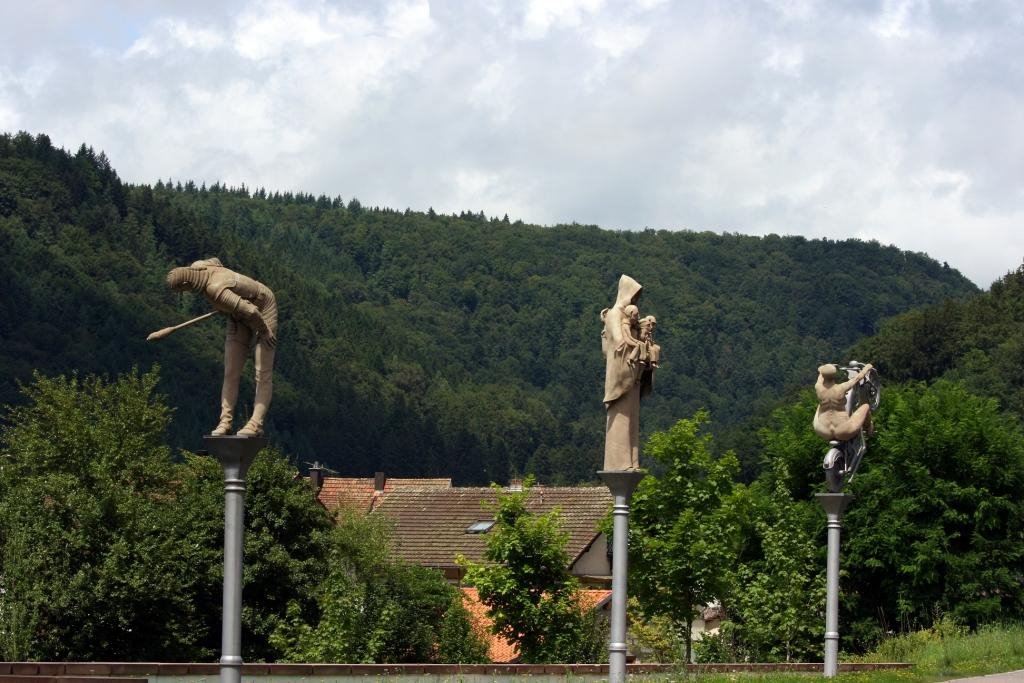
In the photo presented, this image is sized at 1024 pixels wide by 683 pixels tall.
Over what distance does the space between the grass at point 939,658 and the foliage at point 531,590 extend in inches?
415

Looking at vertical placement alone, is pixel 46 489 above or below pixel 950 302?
below

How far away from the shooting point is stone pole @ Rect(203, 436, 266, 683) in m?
17.4

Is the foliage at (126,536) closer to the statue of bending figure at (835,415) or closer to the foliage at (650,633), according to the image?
the foliage at (650,633)

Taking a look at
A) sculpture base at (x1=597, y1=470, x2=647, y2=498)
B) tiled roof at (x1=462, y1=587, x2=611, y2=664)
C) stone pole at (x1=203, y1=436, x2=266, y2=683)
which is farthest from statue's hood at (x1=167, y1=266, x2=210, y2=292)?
tiled roof at (x1=462, y1=587, x2=611, y2=664)

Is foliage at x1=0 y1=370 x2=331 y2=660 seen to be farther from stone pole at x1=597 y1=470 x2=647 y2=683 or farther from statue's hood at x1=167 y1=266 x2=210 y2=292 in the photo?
statue's hood at x1=167 y1=266 x2=210 y2=292

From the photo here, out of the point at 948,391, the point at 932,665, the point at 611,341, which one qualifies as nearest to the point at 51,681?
the point at 611,341

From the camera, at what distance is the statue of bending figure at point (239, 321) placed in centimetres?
1772

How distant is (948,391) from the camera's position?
52688mm

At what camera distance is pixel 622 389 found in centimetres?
1998

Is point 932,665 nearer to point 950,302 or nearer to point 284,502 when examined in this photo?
point 284,502

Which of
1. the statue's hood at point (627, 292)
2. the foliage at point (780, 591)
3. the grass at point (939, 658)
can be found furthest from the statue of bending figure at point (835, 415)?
the foliage at point (780, 591)

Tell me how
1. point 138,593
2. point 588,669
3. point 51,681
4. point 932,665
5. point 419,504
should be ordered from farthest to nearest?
point 419,504 < point 138,593 < point 932,665 < point 588,669 < point 51,681

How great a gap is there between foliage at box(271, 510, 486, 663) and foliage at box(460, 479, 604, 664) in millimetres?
912

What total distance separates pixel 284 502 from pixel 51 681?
29.8m
